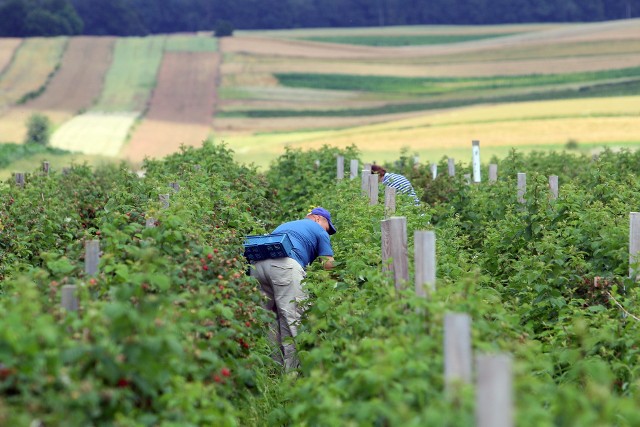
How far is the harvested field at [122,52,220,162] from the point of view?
49.0 meters

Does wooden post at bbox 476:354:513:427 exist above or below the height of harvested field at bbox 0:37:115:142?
below

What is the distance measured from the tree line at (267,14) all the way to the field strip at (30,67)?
1266 centimetres

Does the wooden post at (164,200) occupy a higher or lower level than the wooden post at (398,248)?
higher

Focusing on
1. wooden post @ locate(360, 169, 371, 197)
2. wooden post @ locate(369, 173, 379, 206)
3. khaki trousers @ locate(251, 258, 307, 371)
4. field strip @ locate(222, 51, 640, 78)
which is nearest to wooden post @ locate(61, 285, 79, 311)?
khaki trousers @ locate(251, 258, 307, 371)

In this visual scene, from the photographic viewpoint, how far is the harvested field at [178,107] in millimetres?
49000

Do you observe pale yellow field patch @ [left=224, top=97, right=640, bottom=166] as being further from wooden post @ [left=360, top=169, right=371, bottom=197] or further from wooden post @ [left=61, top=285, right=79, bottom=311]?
wooden post @ [left=61, top=285, right=79, bottom=311]

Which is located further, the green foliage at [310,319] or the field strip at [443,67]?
the field strip at [443,67]

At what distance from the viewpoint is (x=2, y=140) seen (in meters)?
49.6

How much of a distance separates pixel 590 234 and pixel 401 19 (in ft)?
284

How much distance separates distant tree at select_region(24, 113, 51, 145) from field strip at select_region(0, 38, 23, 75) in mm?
17313

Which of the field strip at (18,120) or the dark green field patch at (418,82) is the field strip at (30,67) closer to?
the field strip at (18,120)

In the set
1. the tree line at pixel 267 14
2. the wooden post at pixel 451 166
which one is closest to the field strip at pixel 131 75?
the tree line at pixel 267 14

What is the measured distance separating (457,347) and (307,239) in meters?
5.68

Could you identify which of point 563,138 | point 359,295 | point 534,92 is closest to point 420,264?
point 359,295
